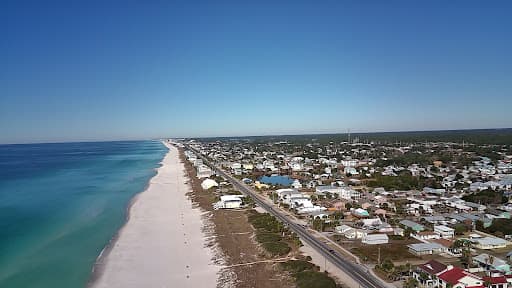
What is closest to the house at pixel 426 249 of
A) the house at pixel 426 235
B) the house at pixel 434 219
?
the house at pixel 426 235

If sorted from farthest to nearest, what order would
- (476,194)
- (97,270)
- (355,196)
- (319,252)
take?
(355,196) < (476,194) < (319,252) < (97,270)

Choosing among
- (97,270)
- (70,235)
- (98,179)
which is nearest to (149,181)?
(98,179)

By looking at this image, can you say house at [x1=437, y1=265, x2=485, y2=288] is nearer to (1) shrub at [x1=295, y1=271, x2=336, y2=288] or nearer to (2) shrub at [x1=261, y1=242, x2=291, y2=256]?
(1) shrub at [x1=295, y1=271, x2=336, y2=288]

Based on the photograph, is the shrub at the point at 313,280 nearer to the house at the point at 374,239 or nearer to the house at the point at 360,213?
the house at the point at 374,239

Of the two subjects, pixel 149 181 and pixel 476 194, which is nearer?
pixel 476 194

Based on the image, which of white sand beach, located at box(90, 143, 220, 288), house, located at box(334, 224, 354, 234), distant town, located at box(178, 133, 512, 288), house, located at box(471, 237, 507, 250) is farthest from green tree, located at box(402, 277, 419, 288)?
white sand beach, located at box(90, 143, 220, 288)

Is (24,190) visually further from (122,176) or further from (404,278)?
(404,278)
